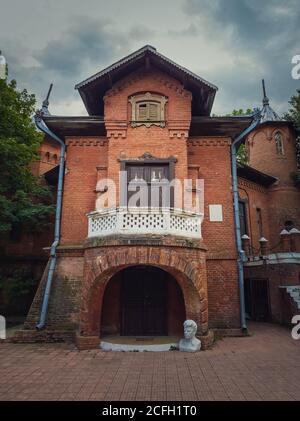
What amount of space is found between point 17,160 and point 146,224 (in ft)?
23.8

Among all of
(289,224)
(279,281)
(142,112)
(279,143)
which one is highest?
(279,143)

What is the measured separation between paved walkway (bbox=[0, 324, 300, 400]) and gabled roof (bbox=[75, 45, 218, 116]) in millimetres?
8986

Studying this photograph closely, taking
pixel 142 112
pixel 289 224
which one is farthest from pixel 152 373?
pixel 289 224

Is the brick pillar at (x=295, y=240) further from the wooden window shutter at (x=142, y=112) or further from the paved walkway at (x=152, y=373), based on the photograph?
the wooden window shutter at (x=142, y=112)

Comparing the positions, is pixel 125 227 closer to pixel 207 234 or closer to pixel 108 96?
pixel 207 234

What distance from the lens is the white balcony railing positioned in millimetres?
8328

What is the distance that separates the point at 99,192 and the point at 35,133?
525 cm

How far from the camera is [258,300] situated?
1272 centimetres

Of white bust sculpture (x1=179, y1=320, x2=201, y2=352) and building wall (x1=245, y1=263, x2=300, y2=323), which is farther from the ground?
A: building wall (x1=245, y1=263, x2=300, y2=323)

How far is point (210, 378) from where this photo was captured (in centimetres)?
584

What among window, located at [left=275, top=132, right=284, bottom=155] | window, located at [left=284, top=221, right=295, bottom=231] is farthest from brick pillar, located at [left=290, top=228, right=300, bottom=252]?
window, located at [left=275, top=132, right=284, bottom=155]

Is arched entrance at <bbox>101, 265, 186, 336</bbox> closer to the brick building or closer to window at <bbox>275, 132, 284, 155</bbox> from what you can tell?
the brick building

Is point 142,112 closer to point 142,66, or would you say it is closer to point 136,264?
point 142,66
